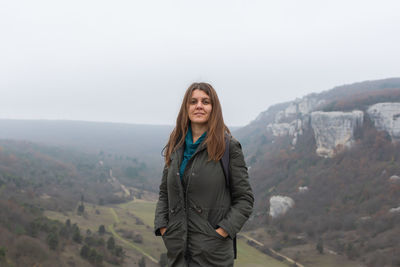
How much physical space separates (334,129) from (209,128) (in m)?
72.6

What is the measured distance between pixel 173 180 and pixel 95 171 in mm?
119942

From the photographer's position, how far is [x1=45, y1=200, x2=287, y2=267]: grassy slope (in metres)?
41.3

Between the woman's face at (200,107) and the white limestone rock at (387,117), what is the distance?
68282mm

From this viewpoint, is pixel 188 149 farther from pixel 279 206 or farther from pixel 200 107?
pixel 279 206

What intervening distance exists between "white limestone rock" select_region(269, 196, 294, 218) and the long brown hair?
60293 millimetres

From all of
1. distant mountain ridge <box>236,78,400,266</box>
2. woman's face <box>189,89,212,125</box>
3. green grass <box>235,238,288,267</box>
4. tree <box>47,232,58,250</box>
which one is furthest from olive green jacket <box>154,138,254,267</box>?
distant mountain ridge <box>236,78,400,266</box>

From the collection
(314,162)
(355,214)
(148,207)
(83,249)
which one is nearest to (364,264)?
(355,214)

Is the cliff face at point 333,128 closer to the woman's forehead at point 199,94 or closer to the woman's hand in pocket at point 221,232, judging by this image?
the woman's forehead at point 199,94

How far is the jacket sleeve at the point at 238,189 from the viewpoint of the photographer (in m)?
3.61

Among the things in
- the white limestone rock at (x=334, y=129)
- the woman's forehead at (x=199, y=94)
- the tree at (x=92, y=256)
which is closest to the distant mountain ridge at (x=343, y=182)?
the white limestone rock at (x=334, y=129)

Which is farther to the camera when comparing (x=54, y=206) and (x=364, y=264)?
(x=54, y=206)

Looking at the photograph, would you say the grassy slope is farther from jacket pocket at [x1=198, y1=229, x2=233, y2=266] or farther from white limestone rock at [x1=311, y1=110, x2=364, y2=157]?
jacket pocket at [x1=198, y1=229, x2=233, y2=266]

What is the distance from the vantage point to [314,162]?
75812mm

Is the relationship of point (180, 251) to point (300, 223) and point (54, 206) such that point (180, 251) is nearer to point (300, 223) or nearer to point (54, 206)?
point (300, 223)
